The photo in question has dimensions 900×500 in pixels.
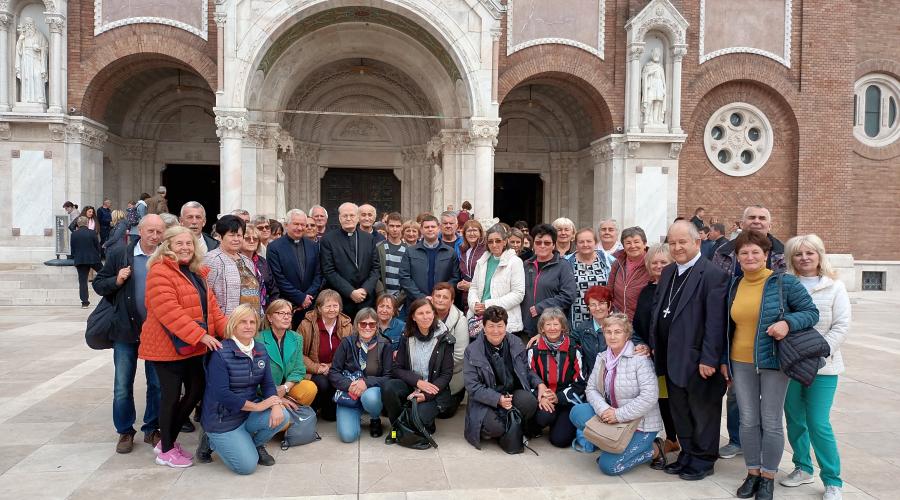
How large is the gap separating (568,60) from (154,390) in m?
13.7

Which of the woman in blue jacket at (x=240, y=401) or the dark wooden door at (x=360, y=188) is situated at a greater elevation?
the dark wooden door at (x=360, y=188)

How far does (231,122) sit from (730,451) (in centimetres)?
1204

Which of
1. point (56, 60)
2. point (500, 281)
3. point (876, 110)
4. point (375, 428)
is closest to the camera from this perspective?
point (375, 428)

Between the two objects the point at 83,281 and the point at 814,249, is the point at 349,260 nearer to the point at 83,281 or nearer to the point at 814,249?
the point at 814,249

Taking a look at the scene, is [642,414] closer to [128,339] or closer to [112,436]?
[128,339]

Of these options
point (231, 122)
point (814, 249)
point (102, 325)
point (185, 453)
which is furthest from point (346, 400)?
point (231, 122)

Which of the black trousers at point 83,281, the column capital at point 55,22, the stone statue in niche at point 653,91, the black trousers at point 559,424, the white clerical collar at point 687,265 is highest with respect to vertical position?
the column capital at point 55,22

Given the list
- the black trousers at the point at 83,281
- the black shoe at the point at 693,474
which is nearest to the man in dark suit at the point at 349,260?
the black shoe at the point at 693,474

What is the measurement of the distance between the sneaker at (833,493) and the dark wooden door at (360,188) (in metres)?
16.3

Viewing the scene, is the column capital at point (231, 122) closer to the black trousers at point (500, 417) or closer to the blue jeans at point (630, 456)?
the black trousers at point (500, 417)

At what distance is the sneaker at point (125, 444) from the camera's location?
16.1 feet

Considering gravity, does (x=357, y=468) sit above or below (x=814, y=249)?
below

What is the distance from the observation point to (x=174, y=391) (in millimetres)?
4621

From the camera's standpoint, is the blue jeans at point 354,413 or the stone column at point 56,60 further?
the stone column at point 56,60
